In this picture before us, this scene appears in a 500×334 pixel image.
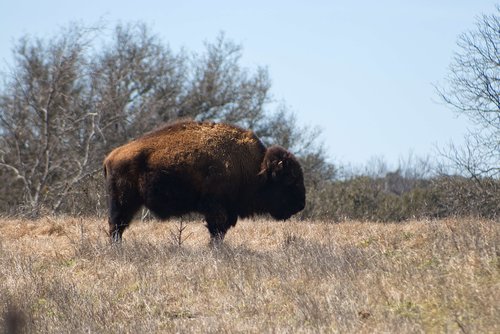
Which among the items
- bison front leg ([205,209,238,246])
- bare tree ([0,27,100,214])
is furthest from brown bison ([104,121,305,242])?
bare tree ([0,27,100,214])

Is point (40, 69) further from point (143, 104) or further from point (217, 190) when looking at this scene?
point (217, 190)

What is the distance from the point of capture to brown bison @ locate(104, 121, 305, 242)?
12.9 meters

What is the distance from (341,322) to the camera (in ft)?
24.0

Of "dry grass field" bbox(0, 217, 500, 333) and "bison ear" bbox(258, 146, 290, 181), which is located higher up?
"bison ear" bbox(258, 146, 290, 181)

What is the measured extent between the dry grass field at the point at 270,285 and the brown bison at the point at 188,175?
87 centimetres

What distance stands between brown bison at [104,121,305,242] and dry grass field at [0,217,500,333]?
0.87m

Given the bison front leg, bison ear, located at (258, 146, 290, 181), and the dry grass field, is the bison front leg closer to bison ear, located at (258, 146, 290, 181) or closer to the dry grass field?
the dry grass field

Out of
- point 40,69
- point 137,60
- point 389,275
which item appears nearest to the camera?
point 389,275

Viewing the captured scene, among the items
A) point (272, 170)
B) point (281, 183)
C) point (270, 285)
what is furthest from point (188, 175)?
point (270, 285)

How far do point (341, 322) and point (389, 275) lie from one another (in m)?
1.39

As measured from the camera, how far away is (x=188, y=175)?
42.7 feet

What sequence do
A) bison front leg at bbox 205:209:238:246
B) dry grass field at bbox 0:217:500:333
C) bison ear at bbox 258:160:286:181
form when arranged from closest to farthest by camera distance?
dry grass field at bbox 0:217:500:333
bison front leg at bbox 205:209:238:246
bison ear at bbox 258:160:286:181

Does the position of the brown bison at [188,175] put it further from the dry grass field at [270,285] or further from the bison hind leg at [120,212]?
the dry grass field at [270,285]

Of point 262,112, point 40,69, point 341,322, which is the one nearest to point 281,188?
point 341,322
